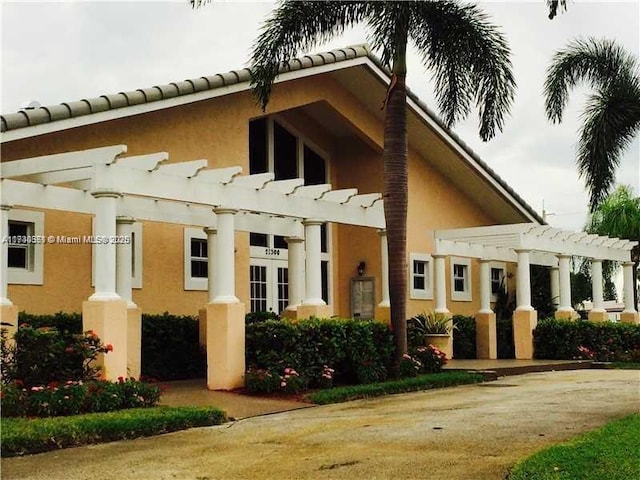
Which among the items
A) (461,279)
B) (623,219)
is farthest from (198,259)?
(623,219)

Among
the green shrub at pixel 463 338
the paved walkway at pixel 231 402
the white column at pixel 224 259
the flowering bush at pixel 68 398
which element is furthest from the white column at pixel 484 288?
the flowering bush at pixel 68 398

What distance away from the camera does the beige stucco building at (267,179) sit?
14453mm

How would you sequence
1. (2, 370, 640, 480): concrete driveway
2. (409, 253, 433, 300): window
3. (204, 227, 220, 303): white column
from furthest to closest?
1. (409, 253, 433, 300): window
2. (204, 227, 220, 303): white column
3. (2, 370, 640, 480): concrete driveway

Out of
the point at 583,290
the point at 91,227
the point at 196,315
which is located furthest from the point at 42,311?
the point at 583,290

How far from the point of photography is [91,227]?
15438 millimetres

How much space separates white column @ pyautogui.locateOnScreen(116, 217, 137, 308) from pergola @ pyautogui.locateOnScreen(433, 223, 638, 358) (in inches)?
357

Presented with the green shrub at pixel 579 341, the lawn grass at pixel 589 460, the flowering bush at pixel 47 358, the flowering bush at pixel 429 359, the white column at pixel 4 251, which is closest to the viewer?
the lawn grass at pixel 589 460

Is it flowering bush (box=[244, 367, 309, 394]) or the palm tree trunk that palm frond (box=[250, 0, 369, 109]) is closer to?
the palm tree trunk

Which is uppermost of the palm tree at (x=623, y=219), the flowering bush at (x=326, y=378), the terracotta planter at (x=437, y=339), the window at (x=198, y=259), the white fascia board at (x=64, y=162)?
the palm tree at (x=623, y=219)

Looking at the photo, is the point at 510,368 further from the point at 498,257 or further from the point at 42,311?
the point at 42,311

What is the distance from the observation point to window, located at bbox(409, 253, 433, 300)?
75.3 ft

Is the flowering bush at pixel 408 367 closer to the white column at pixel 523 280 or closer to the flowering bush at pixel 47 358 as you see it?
the flowering bush at pixel 47 358

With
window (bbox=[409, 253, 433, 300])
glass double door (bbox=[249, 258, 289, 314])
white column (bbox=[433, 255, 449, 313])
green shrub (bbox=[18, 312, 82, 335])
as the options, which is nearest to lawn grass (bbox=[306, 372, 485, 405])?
green shrub (bbox=[18, 312, 82, 335])

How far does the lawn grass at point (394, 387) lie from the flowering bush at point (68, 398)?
2.87 metres
